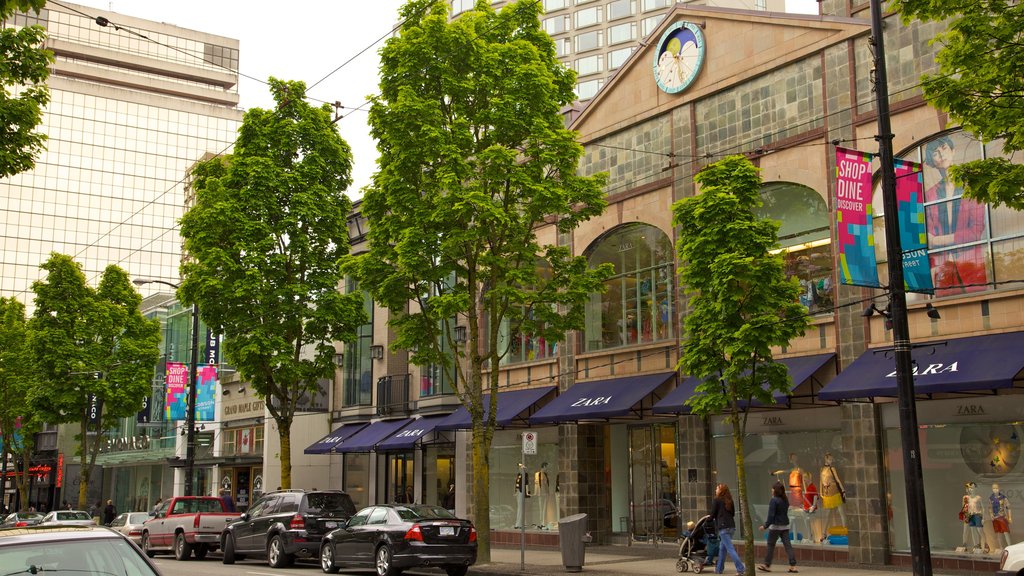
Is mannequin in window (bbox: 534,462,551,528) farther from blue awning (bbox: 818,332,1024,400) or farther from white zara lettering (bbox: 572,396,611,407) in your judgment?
blue awning (bbox: 818,332,1024,400)

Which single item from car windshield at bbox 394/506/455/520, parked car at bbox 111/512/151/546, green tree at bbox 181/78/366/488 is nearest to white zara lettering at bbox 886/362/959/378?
car windshield at bbox 394/506/455/520

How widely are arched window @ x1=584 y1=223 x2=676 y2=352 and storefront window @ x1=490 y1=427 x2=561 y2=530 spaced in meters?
3.55

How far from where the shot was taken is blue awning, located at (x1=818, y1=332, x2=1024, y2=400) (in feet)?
52.2

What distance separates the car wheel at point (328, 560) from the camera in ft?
69.3

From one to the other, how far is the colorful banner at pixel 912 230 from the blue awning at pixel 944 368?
1.59 m

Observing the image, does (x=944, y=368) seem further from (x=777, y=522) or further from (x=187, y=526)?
(x=187, y=526)

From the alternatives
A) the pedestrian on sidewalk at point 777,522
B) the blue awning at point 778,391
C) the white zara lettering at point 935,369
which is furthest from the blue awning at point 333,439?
the white zara lettering at point 935,369

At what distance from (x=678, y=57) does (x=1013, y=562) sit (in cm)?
1601

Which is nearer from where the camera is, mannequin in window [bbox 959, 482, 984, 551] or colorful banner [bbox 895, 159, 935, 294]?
colorful banner [bbox 895, 159, 935, 294]

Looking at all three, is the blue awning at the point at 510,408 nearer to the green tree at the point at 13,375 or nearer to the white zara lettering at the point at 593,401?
the white zara lettering at the point at 593,401

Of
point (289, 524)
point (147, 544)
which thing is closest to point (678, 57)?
point (289, 524)

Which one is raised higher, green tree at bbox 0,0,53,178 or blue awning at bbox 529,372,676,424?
green tree at bbox 0,0,53,178

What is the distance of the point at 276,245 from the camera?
2872cm

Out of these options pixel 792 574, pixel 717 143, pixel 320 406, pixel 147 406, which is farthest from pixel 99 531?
pixel 147 406
